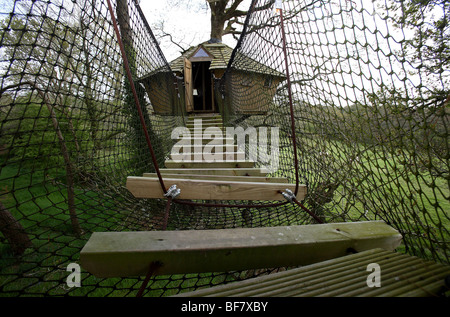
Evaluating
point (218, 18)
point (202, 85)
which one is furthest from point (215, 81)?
point (218, 18)

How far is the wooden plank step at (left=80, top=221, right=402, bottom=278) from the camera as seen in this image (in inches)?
23.7

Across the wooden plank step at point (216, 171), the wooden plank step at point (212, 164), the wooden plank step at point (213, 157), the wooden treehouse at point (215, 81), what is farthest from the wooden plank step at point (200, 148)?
the wooden treehouse at point (215, 81)

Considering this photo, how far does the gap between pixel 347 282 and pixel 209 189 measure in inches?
33.5

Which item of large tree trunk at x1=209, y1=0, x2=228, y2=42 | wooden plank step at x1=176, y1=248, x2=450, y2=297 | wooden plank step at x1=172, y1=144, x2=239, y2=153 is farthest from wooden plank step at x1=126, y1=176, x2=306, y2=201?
large tree trunk at x1=209, y1=0, x2=228, y2=42

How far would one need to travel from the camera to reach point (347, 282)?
0.50m

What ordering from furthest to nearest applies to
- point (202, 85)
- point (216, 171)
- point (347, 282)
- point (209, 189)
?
point (202, 85) < point (216, 171) < point (209, 189) < point (347, 282)

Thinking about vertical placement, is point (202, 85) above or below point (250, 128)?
above

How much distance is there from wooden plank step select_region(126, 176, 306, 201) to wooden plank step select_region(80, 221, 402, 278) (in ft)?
1.76

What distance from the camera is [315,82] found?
1702 mm

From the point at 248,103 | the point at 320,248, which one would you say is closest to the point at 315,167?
the point at 320,248

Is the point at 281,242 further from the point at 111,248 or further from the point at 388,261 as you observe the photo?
the point at 111,248

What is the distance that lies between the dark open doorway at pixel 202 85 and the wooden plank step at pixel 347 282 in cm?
742

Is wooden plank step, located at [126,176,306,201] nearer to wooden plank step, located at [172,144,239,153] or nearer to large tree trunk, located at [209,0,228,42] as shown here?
wooden plank step, located at [172,144,239,153]

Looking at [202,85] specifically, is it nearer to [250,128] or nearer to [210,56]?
[210,56]
